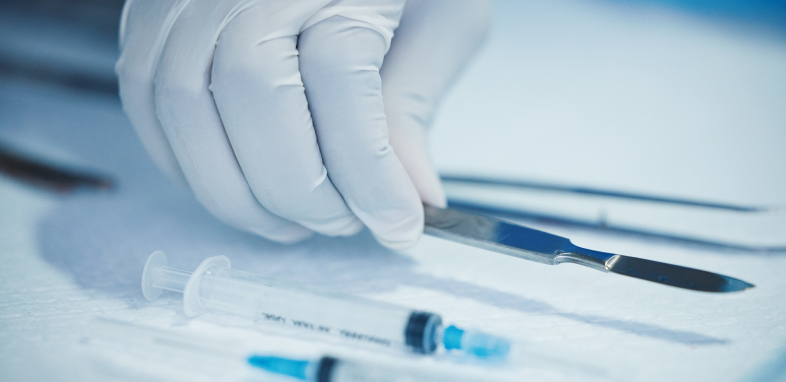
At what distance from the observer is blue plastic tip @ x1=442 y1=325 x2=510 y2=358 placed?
44 cm

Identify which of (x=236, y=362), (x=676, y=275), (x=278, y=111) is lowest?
(x=236, y=362)

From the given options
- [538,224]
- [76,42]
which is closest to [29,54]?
[76,42]

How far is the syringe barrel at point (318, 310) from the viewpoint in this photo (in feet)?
1.51

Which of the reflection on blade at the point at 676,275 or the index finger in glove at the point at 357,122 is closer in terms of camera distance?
the reflection on blade at the point at 676,275

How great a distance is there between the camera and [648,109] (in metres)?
1.37

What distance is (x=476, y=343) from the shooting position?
442mm

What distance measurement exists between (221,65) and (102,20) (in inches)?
48.2

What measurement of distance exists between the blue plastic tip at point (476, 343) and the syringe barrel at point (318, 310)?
2 cm

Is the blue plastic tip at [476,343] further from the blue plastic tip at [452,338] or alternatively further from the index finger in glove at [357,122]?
the index finger in glove at [357,122]

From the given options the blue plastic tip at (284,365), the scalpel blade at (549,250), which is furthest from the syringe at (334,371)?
the scalpel blade at (549,250)

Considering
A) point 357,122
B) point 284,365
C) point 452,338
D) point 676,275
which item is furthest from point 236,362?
point 676,275

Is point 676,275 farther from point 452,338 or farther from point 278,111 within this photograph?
point 278,111

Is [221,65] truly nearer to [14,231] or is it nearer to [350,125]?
[350,125]

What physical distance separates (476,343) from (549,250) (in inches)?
6.4
